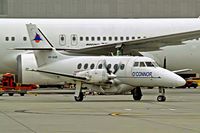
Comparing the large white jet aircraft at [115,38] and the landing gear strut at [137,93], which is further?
the large white jet aircraft at [115,38]

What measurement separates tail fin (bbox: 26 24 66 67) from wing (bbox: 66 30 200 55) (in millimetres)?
6118

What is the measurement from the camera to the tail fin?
91.8 ft

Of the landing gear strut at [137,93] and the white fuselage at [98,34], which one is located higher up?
the white fuselage at [98,34]

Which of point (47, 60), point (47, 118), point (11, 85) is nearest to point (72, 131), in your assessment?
point (47, 118)

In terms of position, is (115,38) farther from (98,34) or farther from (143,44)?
(143,44)

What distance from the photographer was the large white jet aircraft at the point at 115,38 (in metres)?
35.9

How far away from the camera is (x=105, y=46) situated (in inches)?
1390

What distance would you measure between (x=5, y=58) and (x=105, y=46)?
578 cm

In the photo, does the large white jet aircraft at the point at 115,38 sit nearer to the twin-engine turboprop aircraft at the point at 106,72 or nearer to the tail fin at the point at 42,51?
the tail fin at the point at 42,51
